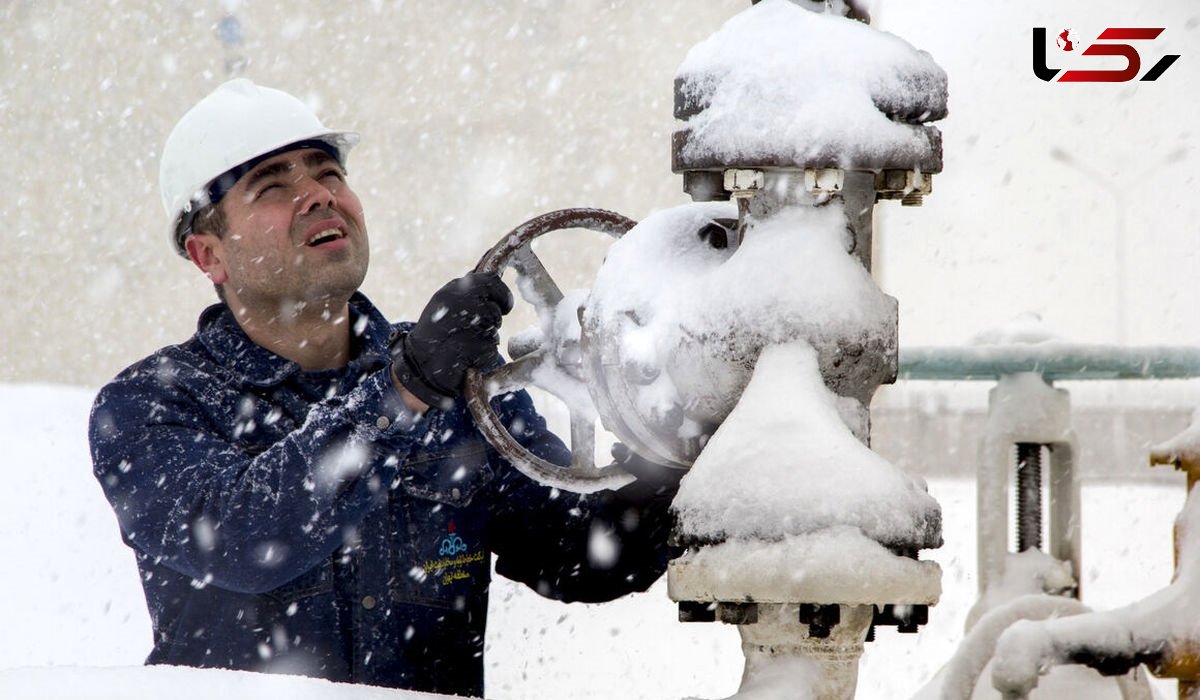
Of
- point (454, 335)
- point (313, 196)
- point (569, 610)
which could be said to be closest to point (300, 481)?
point (454, 335)

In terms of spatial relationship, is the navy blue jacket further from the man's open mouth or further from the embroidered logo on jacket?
the man's open mouth

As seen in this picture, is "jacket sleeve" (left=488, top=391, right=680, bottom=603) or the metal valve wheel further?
"jacket sleeve" (left=488, top=391, right=680, bottom=603)

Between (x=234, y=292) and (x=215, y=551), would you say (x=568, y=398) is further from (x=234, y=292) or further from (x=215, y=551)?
(x=234, y=292)

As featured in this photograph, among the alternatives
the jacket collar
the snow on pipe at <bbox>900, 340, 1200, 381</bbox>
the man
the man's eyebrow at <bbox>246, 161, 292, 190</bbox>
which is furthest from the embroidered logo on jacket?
the snow on pipe at <bbox>900, 340, 1200, 381</bbox>

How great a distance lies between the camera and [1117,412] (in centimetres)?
478

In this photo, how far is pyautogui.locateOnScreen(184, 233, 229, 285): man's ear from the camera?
2095 mm

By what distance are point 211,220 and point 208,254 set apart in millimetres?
83

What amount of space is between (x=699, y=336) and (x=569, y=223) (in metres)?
0.37

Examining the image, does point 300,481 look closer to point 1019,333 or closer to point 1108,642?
point 1108,642

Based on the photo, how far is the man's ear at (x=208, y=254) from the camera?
6.87 ft

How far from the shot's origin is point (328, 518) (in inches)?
63.0

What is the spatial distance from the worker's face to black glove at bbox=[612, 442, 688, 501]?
0.54 metres

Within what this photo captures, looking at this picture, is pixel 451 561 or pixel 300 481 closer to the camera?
pixel 300 481

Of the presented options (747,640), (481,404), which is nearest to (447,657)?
(481,404)
